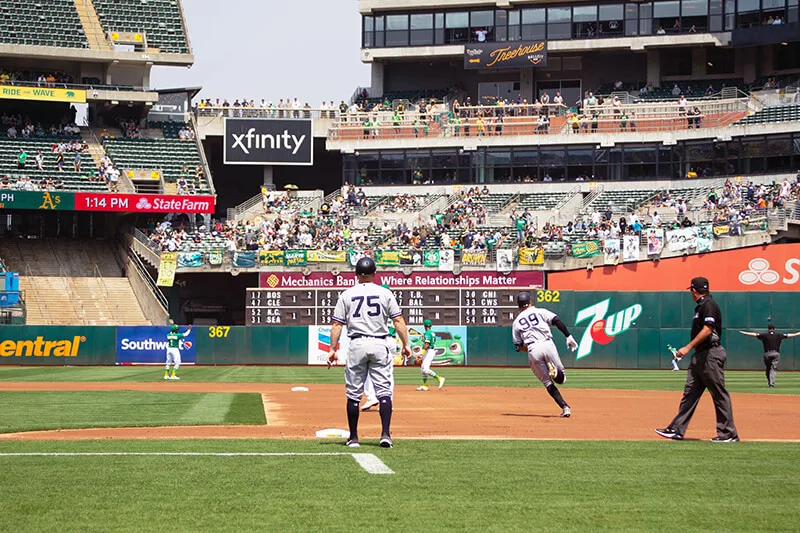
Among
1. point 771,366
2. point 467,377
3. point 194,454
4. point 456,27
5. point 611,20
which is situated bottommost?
point 467,377

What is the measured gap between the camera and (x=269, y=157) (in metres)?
60.9

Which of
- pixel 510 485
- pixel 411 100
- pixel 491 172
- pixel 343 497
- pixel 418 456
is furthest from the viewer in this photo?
pixel 411 100

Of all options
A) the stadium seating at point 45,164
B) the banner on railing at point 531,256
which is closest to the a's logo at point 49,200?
the stadium seating at point 45,164

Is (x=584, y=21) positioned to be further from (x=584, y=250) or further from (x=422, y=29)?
(x=584, y=250)

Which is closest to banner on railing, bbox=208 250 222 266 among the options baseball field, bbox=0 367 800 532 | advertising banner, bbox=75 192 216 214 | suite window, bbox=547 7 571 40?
advertising banner, bbox=75 192 216 214

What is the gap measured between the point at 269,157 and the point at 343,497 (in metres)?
54.2

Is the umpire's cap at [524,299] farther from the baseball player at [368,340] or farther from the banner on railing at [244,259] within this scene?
the banner on railing at [244,259]

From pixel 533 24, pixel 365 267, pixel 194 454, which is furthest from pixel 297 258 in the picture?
pixel 194 454

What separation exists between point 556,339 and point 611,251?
8.30m

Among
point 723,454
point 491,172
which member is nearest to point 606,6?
point 491,172

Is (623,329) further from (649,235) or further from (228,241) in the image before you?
(228,241)

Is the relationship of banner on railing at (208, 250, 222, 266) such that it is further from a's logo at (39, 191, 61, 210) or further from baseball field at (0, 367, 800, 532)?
baseball field at (0, 367, 800, 532)

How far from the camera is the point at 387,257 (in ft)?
155

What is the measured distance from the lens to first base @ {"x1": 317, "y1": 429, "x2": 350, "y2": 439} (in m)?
12.9
